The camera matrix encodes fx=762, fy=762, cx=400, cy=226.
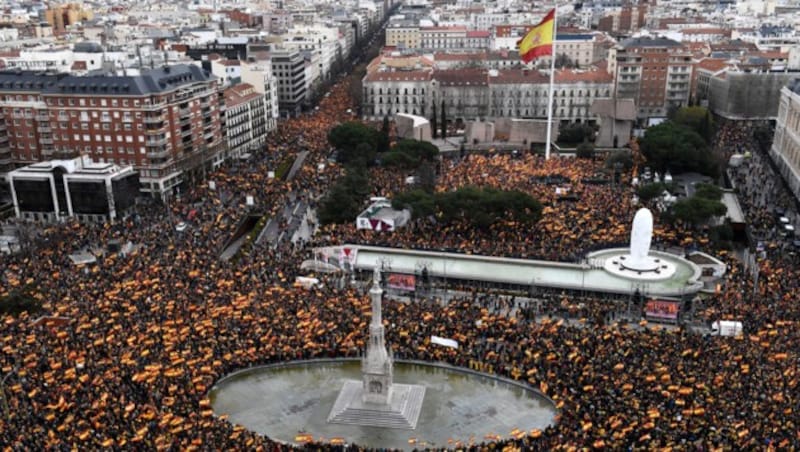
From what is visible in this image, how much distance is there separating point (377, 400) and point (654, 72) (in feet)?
342

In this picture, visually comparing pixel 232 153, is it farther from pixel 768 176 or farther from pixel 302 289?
pixel 768 176

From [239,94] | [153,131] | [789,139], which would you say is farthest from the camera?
[239,94]

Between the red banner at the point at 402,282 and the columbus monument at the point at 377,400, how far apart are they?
15681mm

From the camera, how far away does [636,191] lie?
78.9 meters

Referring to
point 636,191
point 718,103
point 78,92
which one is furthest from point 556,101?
point 78,92

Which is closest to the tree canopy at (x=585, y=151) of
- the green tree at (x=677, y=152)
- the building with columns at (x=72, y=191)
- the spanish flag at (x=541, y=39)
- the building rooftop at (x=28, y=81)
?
the green tree at (x=677, y=152)

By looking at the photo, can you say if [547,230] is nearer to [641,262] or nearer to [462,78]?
[641,262]

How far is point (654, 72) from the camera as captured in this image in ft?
425

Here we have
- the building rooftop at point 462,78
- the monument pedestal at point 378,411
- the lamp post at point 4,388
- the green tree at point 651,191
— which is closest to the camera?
the lamp post at point 4,388

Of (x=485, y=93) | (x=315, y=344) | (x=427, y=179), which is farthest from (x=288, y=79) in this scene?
(x=315, y=344)

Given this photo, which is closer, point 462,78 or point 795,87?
point 795,87

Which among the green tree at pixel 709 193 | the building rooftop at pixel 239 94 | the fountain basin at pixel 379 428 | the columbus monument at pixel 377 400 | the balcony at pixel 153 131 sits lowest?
the fountain basin at pixel 379 428

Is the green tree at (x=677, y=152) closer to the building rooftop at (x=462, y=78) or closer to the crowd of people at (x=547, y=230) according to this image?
the crowd of people at (x=547, y=230)

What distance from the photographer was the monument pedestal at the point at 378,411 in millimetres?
41656
